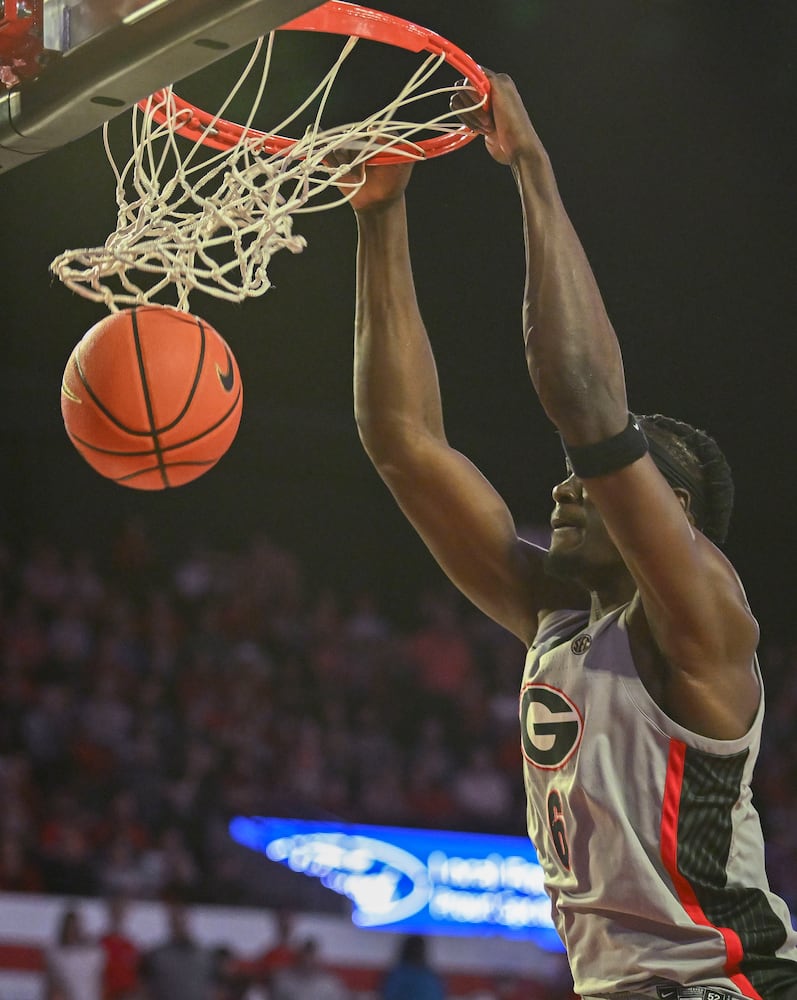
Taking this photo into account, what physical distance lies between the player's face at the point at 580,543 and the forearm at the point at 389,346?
469mm

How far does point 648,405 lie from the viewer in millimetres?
10484

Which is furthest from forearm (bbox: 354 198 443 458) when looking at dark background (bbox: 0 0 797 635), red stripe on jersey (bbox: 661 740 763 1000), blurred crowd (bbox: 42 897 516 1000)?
blurred crowd (bbox: 42 897 516 1000)

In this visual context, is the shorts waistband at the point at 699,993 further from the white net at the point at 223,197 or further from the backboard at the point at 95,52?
the backboard at the point at 95,52

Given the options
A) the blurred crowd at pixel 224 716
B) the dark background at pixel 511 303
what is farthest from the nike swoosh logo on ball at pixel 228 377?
the blurred crowd at pixel 224 716

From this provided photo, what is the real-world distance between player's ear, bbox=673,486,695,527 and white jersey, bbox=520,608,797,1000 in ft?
1.08

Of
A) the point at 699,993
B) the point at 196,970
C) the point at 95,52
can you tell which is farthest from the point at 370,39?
the point at 196,970

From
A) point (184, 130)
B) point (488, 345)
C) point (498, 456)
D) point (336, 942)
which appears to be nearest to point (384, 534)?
point (498, 456)

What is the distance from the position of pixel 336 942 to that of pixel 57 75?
650 centimetres

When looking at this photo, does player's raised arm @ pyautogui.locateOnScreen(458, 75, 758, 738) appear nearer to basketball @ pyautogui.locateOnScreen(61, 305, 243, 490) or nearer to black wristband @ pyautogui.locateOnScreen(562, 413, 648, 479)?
black wristband @ pyautogui.locateOnScreen(562, 413, 648, 479)

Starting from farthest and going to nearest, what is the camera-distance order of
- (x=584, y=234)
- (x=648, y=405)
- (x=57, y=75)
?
(x=648, y=405)
(x=584, y=234)
(x=57, y=75)

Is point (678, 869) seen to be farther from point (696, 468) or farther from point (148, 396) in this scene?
point (148, 396)

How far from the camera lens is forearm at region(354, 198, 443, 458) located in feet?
11.0

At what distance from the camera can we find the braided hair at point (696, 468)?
9.68 ft

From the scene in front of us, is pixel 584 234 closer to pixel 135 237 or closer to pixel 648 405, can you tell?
pixel 648 405
